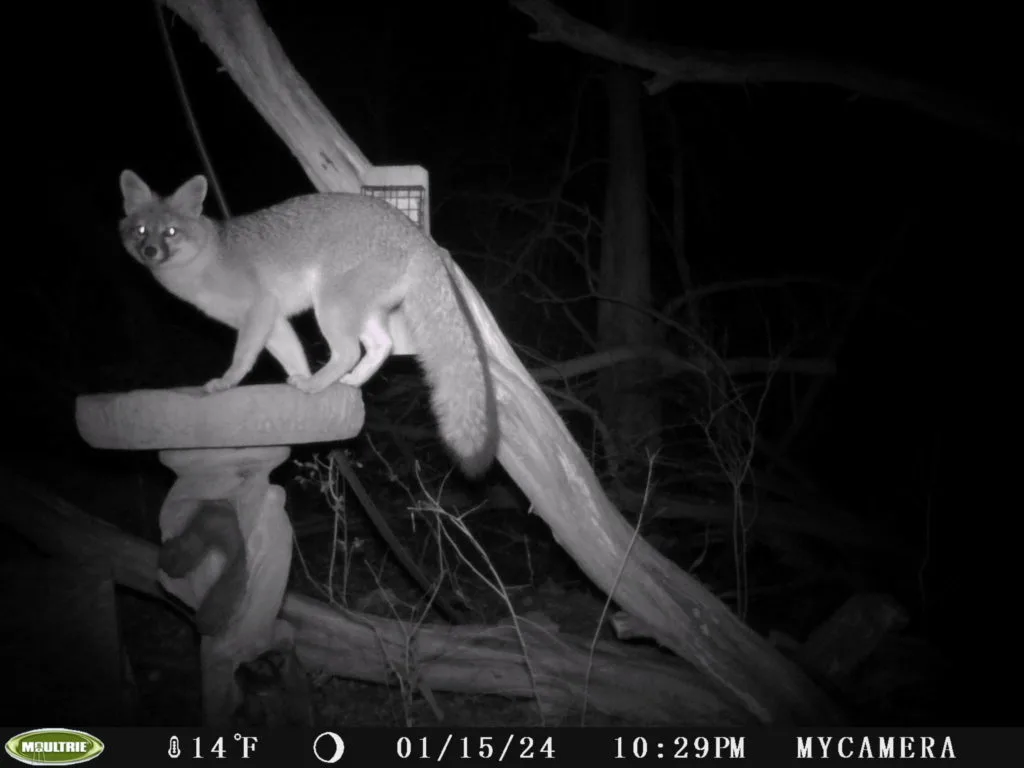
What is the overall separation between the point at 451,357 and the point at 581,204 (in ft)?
21.9

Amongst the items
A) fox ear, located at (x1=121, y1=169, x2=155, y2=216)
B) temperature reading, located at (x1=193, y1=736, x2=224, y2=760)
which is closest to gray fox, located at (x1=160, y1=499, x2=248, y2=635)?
temperature reading, located at (x1=193, y1=736, x2=224, y2=760)

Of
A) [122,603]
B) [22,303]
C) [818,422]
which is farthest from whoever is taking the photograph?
[22,303]

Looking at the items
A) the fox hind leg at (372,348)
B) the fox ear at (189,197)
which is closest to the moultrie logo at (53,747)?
the fox hind leg at (372,348)

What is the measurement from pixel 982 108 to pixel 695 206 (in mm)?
5631

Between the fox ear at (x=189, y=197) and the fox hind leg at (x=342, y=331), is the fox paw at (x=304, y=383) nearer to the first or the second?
the fox hind leg at (x=342, y=331)

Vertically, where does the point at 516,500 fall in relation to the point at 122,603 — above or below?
above

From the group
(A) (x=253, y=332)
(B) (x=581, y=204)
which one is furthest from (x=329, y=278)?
(B) (x=581, y=204)

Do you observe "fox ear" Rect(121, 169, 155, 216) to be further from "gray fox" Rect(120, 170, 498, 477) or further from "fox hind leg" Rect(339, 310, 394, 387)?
"fox hind leg" Rect(339, 310, 394, 387)

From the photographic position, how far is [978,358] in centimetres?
729

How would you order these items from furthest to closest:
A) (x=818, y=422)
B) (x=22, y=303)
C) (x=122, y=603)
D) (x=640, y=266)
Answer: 1. (x=22, y=303)
2. (x=818, y=422)
3. (x=640, y=266)
4. (x=122, y=603)

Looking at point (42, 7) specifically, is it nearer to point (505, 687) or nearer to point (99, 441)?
point (99, 441)

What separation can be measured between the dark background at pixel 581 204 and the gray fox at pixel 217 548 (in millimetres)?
4541

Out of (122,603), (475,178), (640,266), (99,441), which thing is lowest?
(99,441)

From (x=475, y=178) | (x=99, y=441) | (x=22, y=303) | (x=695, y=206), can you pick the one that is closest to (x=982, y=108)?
(x=99, y=441)
